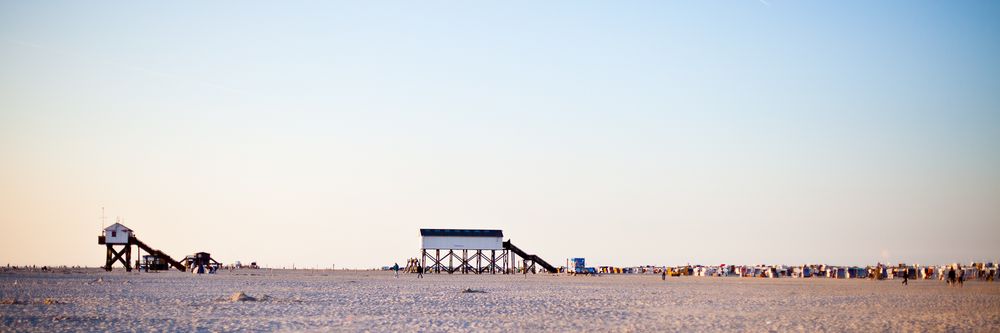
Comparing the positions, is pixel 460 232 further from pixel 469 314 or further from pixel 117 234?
pixel 469 314

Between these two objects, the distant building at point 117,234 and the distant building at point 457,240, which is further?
the distant building at point 457,240

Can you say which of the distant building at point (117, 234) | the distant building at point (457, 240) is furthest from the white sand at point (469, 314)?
the distant building at point (457, 240)

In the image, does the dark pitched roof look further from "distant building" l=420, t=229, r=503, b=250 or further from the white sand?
the white sand

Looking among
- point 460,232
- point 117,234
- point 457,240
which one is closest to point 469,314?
point 457,240

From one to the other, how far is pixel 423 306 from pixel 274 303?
4600 mm

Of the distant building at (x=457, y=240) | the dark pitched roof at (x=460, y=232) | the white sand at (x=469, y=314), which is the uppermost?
the dark pitched roof at (x=460, y=232)

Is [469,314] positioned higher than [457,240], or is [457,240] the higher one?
[457,240]

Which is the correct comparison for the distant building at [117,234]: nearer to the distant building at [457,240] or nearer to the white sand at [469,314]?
the distant building at [457,240]

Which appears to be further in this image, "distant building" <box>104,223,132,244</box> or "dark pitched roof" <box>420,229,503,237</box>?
"dark pitched roof" <box>420,229,503,237</box>

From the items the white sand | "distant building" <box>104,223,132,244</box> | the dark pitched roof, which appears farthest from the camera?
the dark pitched roof

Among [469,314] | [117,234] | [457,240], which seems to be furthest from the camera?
[457,240]

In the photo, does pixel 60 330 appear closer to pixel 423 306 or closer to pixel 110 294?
pixel 423 306

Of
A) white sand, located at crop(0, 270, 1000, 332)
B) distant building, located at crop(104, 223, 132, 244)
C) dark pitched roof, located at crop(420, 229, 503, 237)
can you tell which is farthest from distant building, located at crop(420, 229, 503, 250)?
white sand, located at crop(0, 270, 1000, 332)

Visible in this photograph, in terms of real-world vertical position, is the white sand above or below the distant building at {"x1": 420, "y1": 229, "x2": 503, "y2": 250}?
below
